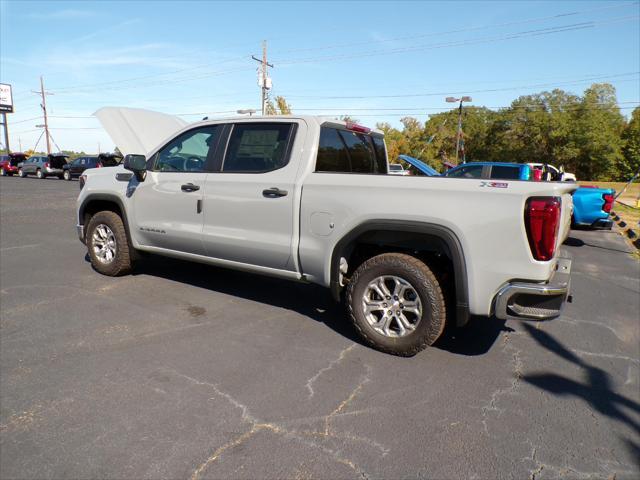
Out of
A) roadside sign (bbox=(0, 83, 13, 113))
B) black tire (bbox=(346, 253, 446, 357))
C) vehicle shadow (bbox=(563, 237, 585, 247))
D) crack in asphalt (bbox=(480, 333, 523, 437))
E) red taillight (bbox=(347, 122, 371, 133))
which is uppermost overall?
roadside sign (bbox=(0, 83, 13, 113))

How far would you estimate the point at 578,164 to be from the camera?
180 ft

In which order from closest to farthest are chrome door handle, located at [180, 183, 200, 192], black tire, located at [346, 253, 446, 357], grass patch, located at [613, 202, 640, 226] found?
black tire, located at [346, 253, 446, 357] → chrome door handle, located at [180, 183, 200, 192] → grass patch, located at [613, 202, 640, 226]

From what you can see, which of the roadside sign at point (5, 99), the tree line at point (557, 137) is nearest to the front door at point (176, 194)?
the tree line at point (557, 137)

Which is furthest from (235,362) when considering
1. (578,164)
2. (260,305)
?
(578,164)

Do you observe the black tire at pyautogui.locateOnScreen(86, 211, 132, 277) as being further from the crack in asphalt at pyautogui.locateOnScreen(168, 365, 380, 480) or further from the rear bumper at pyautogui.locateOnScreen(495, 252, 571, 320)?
the rear bumper at pyautogui.locateOnScreen(495, 252, 571, 320)

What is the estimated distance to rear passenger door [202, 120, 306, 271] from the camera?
4.11 m

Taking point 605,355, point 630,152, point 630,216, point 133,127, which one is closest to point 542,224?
point 605,355

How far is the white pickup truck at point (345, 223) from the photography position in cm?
316

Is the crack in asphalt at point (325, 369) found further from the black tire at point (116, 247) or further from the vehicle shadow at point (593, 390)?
the black tire at point (116, 247)

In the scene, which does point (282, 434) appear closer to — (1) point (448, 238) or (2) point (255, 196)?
(1) point (448, 238)

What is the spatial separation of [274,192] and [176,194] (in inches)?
53.8

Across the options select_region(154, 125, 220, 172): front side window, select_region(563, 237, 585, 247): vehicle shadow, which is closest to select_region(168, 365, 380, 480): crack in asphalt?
select_region(154, 125, 220, 172): front side window

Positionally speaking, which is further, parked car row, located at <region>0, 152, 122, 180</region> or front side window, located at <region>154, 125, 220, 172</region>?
parked car row, located at <region>0, 152, 122, 180</region>

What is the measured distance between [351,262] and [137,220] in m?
2.69
